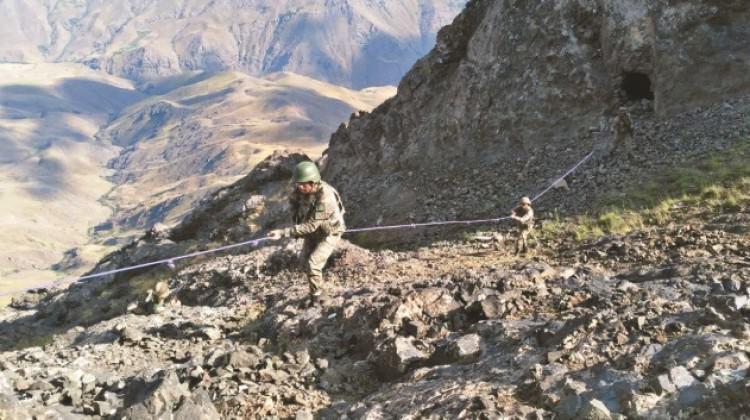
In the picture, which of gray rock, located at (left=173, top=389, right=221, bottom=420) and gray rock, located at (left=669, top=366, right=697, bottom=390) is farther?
gray rock, located at (left=173, top=389, right=221, bottom=420)

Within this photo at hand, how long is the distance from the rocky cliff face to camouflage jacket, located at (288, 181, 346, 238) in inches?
400

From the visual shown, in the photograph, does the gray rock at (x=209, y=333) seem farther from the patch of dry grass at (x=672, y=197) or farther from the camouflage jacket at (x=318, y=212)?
the patch of dry grass at (x=672, y=197)

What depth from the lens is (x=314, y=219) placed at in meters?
11.5

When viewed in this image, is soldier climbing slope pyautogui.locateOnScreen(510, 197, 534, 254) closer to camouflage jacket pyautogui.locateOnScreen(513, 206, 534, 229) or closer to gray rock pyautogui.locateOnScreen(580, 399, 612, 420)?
camouflage jacket pyautogui.locateOnScreen(513, 206, 534, 229)

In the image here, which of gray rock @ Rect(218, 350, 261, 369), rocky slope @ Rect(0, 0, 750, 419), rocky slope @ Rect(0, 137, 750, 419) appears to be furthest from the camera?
gray rock @ Rect(218, 350, 261, 369)

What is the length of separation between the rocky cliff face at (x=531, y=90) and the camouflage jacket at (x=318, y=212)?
10170 millimetres

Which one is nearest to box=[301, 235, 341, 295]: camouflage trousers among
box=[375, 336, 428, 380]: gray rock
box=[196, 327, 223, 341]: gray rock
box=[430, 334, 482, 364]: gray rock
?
box=[196, 327, 223, 341]: gray rock

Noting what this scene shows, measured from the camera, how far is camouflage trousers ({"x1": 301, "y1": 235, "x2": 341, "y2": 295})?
11930 millimetres

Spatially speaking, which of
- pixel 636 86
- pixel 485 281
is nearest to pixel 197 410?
pixel 485 281

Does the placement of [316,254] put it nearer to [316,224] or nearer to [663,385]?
[316,224]

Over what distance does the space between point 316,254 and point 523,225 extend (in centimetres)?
678

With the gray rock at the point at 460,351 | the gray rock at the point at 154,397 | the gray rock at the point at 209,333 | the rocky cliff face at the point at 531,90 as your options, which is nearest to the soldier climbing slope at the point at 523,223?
the rocky cliff face at the point at 531,90

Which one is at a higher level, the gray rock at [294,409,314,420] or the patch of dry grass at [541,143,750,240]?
the patch of dry grass at [541,143,750,240]

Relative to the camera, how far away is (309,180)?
11.2m
